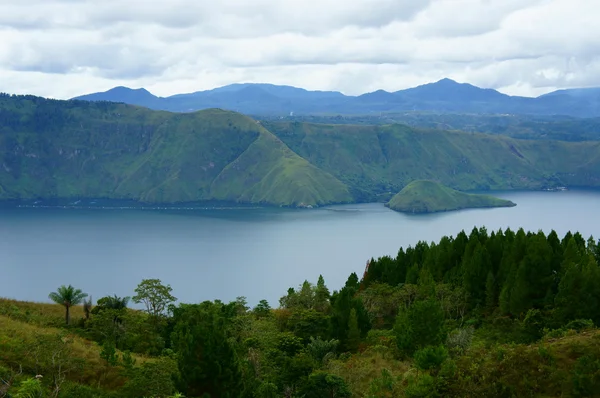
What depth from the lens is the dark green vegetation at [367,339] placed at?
97.3 feet

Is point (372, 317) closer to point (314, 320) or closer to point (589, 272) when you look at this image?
point (314, 320)

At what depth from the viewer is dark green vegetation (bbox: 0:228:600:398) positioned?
29.7 m

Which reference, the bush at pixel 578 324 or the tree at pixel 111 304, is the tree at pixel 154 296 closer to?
the tree at pixel 111 304

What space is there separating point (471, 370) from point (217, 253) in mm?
169840

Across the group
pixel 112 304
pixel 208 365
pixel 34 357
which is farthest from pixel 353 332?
pixel 34 357

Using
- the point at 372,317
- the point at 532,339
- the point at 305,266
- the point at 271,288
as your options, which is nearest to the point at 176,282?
the point at 271,288

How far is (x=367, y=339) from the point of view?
172 ft

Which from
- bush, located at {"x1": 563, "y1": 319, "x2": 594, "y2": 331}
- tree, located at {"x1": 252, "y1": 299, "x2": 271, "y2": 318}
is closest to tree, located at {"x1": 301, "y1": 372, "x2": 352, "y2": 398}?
bush, located at {"x1": 563, "y1": 319, "x2": 594, "y2": 331}

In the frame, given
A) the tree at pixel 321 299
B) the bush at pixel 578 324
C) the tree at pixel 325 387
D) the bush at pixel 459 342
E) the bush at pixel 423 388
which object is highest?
the bush at pixel 423 388

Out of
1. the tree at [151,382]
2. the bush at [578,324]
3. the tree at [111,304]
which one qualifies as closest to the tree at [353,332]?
the bush at [578,324]

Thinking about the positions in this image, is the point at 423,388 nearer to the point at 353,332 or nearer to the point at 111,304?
the point at 353,332

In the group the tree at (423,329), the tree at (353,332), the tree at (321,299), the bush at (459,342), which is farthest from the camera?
the tree at (321,299)

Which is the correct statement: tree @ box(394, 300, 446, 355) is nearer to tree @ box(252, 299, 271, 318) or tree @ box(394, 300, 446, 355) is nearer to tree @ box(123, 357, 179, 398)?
tree @ box(123, 357, 179, 398)

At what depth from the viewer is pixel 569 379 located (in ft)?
93.1
